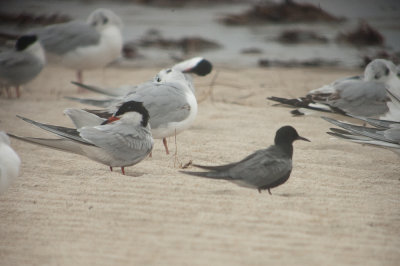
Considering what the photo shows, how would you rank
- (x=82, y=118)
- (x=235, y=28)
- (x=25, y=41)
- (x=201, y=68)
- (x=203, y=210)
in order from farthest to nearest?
(x=235, y=28) → (x=25, y=41) → (x=201, y=68) → (x=82, y=118) → (x=203, y=210)

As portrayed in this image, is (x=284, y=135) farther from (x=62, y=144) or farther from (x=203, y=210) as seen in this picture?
(x=62, y=144)

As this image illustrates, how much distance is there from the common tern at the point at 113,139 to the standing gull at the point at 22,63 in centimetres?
350

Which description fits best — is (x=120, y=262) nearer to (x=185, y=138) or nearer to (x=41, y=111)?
(x=185, y=138)

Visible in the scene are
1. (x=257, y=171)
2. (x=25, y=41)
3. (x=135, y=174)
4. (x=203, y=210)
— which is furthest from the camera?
(x=25, y=41)

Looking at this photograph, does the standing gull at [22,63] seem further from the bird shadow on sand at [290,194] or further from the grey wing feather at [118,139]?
the bird shadow on sand at [290,194]

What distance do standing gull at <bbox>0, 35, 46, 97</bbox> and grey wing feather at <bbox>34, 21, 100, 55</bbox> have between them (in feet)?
1.24

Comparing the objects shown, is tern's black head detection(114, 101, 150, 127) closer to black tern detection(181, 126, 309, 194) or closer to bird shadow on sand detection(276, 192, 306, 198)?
black tern detection(181, 126, 309, 194)

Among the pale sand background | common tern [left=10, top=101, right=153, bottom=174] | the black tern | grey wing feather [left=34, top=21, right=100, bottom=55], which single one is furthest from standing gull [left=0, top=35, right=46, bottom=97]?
the black tern

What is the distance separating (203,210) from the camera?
3270 mm

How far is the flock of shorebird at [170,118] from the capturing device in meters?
3.61

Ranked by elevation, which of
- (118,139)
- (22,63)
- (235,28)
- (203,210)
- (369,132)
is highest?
(369,132)

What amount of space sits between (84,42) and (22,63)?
111cm

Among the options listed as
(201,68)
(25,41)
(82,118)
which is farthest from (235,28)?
(82,118)

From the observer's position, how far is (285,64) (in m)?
9.32
